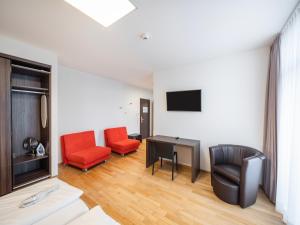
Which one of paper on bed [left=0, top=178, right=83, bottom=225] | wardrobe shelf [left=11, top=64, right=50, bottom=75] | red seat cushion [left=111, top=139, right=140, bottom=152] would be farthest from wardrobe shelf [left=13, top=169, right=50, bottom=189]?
wardrobe shelf [left=11, top=64, right=50, bottom=75]

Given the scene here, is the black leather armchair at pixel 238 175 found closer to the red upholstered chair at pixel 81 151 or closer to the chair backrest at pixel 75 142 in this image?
the red upholstered chair at pixel 81 151

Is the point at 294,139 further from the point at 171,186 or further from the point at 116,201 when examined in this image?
the point at 116,201

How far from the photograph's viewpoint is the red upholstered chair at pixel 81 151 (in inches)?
116

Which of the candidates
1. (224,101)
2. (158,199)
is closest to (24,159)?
(158,199)

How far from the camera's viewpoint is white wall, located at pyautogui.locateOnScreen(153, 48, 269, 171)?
245 cm

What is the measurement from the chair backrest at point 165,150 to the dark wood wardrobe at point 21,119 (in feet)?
7.34

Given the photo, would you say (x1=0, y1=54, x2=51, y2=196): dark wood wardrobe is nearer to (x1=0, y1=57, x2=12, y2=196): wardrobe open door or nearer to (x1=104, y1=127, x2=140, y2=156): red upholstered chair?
(x1=0, y1=57, x2=12, y2=196): wardrobe open door

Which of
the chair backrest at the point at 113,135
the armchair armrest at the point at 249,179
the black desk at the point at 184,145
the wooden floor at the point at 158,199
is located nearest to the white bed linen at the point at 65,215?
the wooden floor at the point at 158,199

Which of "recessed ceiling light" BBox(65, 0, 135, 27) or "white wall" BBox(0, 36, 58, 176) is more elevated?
"recessed ceiling light" BBox(65, 0, 135, 27)

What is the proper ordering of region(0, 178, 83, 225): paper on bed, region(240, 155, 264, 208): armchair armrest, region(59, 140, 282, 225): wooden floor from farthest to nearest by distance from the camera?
region(240, 155, 264, 208): armchair armrest
region(59, 140, 282, 225): wooden floor
region(0, 178, 83, 225): paper on bed

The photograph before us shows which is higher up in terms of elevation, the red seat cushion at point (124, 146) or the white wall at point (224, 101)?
the white wall at point (224, 101)

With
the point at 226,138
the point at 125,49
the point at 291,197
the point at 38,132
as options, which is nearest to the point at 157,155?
the point at 226,138

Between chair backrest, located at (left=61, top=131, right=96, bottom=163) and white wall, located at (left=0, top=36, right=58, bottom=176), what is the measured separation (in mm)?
465

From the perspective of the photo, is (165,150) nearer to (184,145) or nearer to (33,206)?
(184,145)
